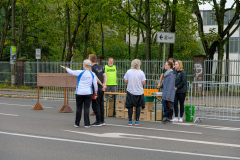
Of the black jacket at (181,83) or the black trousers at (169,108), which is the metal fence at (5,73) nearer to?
the black jacket at (181,83)

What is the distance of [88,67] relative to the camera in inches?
417

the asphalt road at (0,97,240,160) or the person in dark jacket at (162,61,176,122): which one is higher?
the person in dark jacket at (162,61,176,122)

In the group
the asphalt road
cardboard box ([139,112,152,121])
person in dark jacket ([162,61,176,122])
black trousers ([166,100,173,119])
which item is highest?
person in dark jacket ([162,61,176,122])

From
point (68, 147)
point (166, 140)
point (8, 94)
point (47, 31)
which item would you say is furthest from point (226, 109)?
point (47, 31)

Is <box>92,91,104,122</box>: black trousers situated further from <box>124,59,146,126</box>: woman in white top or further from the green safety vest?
the green safety vest

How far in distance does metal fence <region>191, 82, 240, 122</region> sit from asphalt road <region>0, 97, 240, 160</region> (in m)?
0.78

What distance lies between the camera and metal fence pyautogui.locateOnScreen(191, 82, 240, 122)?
12.7 metres

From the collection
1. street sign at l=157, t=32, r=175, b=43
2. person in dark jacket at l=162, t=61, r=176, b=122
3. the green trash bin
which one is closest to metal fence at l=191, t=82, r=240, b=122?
the green trash bin

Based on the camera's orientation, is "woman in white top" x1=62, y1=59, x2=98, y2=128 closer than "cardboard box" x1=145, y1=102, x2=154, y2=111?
Yes

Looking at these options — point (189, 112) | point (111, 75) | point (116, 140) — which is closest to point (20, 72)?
point (111, 75)

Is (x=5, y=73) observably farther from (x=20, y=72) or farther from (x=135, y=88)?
(x=135, y=88)

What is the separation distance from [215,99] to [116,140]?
18.1ft

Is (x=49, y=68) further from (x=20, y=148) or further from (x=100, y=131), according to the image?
(x=20, y=148)

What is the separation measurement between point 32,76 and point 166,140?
2050cm
